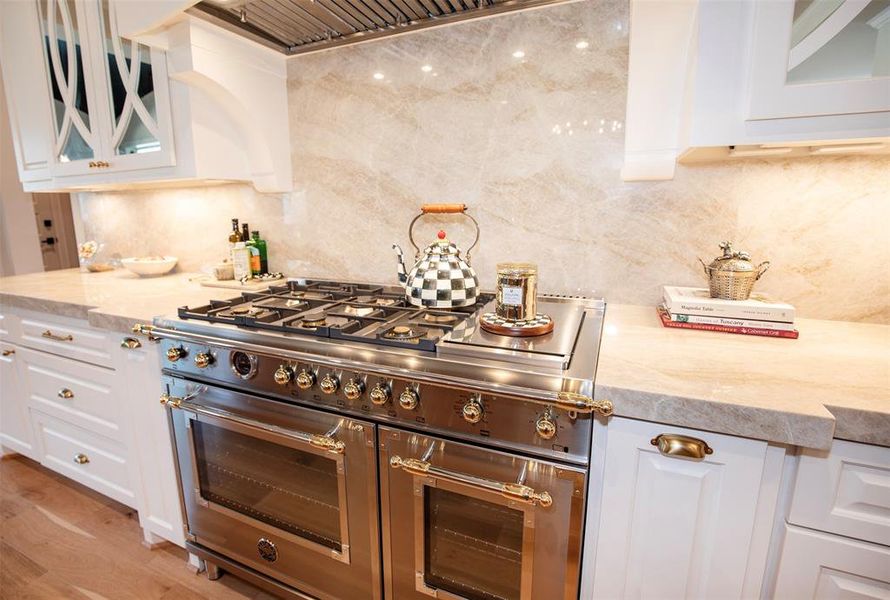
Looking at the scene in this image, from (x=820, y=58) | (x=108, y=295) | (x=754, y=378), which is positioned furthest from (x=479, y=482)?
(x=108, y=295)

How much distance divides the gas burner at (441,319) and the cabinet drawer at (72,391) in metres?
1.16

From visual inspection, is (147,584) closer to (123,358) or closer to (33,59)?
(123,358)

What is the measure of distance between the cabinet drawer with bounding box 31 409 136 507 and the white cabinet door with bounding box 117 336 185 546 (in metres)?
0.13

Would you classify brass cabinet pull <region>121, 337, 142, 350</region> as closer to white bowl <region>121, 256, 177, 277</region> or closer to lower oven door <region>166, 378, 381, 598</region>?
lower oven door <region>166, 378, 381, 598</region>

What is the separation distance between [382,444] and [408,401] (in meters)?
0.17

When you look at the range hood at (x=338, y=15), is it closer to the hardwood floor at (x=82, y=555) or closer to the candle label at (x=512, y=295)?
the candle label at (x=512, y=295)

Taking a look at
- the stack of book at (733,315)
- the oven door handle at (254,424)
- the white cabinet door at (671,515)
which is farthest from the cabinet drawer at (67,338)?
the stack of book at (733,315)

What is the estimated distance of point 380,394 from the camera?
3.27ft

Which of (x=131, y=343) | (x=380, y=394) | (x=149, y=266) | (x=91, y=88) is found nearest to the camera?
(x=380, y=394)

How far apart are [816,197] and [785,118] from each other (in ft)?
1.46

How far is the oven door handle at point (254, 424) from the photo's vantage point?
1.09 m

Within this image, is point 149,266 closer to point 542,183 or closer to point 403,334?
point 403,334

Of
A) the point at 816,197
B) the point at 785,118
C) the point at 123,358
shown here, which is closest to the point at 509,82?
the point at 785,118

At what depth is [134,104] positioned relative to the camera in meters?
1.66
